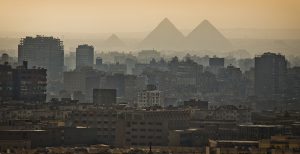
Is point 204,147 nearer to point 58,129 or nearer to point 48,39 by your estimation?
point 58,129

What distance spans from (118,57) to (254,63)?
22.6m

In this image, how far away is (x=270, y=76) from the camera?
70.6 metres

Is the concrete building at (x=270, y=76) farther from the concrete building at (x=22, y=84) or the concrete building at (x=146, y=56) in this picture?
the concrete building at (x=146, y=56)

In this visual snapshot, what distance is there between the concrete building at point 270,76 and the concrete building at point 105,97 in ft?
26.7

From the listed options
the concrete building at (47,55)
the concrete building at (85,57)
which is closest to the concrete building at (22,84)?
the concrete building at (47,55)

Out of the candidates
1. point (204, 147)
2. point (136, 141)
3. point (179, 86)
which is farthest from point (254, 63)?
point (204, 147)

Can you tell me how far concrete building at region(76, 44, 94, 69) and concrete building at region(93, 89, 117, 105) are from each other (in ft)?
75.5

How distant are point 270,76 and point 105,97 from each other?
14.5 meters

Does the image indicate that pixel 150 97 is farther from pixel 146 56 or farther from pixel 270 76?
pixel 146 56

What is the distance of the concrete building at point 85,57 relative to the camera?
84.2 m

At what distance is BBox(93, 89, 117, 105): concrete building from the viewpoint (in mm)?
56406

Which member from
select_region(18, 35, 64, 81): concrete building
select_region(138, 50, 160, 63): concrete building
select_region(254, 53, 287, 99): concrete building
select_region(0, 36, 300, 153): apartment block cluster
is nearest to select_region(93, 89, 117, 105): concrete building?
select_region(0, 36, 300, 153): apartment block cluster

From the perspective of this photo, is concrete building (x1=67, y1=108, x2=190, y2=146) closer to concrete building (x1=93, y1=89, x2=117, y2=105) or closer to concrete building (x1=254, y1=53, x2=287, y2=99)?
concrete building (x1=93, y1=89, x2=117, y2=105)

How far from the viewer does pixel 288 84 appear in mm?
66875
